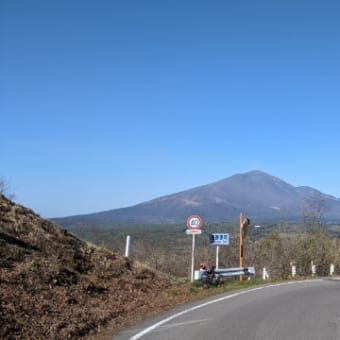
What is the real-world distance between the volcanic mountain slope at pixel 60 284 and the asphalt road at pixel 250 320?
3.12ft

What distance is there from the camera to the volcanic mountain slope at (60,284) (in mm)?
9875

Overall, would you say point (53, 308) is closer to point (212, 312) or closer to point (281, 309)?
point (212, 312)

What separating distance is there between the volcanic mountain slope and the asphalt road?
952mm

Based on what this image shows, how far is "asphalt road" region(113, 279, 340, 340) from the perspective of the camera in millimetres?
9250

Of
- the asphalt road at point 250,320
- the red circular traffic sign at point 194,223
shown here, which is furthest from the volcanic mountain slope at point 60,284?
the red circular traffic sign at point 194,223

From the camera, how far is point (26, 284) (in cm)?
1184

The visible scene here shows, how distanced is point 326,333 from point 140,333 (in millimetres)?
3163

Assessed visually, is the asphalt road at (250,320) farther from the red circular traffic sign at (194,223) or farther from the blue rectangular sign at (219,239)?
the blue rectangular sign at (219,239)

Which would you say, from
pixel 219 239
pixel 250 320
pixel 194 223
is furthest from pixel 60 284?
pixel 219 239

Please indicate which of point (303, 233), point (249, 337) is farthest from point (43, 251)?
point (303, 233)

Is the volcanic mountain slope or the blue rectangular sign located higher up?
the blue rectangular sign

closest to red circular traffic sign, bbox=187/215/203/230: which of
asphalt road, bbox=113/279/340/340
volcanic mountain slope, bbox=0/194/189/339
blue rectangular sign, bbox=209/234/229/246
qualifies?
volcanic mountain slope, bbox=0/194/189/339

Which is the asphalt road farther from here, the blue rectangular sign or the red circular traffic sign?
the blue rectangular sign

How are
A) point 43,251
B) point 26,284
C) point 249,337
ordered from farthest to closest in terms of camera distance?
1. point 43,251
2. point 26,284
3. point 249,337
